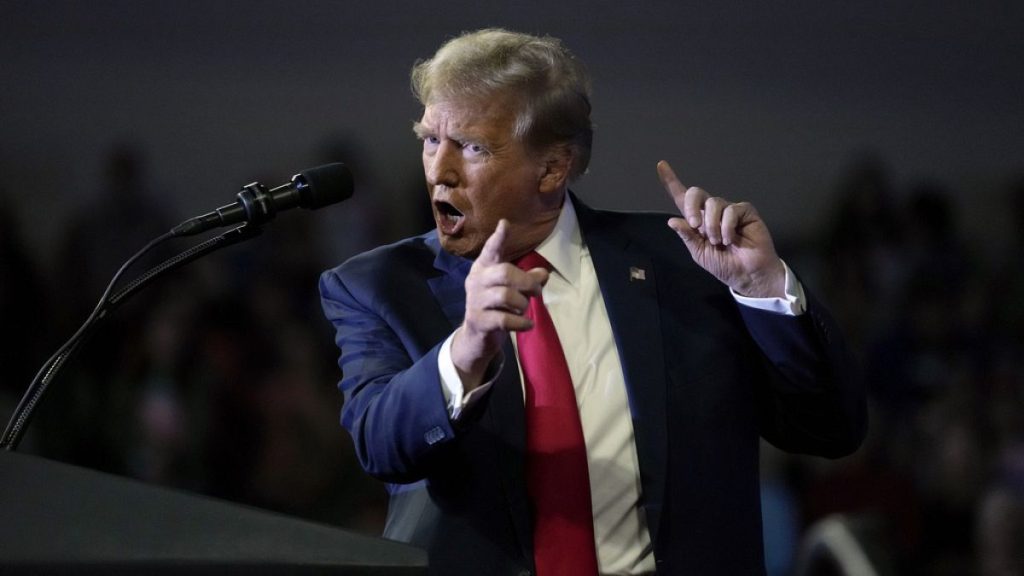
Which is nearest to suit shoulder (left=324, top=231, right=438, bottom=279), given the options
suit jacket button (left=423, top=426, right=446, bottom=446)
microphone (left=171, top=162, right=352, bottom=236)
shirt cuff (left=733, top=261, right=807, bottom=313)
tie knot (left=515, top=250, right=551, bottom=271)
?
tie knot (left=515, top=250, right=551, bottom=271)

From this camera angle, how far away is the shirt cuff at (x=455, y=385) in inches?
64.8

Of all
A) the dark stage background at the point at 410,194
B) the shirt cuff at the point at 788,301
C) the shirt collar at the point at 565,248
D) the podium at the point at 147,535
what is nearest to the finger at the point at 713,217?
the shirt cuff at the point at 788,301

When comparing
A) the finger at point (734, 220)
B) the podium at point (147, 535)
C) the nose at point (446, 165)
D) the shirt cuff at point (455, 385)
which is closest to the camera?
the podium at point (147, 535)

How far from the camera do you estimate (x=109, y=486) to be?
124cm

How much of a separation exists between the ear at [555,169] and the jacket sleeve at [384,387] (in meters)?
0.27

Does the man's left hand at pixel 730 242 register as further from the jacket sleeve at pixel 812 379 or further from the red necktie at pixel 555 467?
the red necktie at pixel 555 467

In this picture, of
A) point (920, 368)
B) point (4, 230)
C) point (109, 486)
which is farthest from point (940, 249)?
point (109, 486)

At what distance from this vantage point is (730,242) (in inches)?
69.8

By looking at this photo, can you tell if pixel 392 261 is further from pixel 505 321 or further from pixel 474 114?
pixel 505 321

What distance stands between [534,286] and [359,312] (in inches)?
16.9

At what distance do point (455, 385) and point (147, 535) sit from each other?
1.67ft

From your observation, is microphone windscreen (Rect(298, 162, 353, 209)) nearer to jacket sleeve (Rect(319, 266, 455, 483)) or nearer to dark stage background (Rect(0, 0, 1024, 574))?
jacket sleeve (Rect(319, 266, 455, 483))

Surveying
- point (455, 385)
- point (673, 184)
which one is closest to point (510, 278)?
point (455, 385)

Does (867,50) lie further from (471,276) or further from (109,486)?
(109,486)
